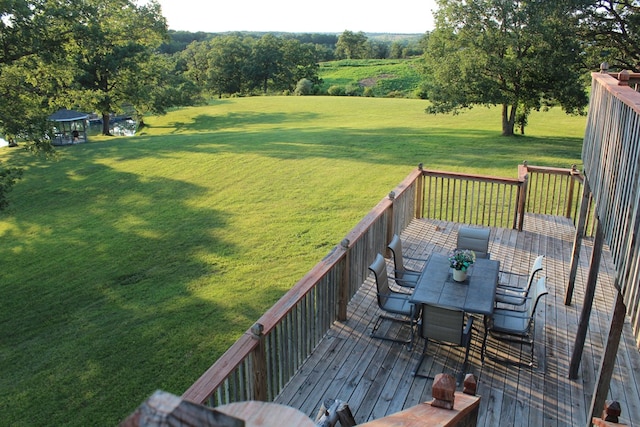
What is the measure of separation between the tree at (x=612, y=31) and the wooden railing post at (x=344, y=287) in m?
16.7

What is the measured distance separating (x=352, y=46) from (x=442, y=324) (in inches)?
3453

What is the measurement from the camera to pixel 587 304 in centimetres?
528

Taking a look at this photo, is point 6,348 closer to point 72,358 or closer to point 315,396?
point 72,358

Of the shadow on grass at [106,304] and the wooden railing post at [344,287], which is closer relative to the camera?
the wooden railing post at [344,287]

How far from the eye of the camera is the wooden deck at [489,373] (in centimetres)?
499

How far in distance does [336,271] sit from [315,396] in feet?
4.77

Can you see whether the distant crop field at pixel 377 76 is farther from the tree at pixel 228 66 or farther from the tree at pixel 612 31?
the tree at pixel 612 31

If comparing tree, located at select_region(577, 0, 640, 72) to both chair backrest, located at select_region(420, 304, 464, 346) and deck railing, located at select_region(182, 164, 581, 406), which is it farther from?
chair backrest, located at select_region(420, 304, 464, 346)

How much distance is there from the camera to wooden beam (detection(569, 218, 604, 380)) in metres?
5.20

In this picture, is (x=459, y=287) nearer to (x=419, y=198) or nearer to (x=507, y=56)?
(x=419, y=198)

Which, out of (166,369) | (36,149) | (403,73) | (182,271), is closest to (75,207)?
(36,149)

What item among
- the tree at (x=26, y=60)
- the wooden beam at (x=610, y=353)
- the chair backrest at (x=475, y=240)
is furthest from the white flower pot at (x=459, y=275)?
the tree at (x=26, y=60)

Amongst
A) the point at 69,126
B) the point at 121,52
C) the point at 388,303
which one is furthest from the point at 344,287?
the point at 69,126

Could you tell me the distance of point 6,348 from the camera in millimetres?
7637
